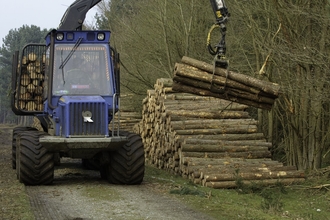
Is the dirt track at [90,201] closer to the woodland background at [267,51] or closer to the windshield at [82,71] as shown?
the windshield at [82,71]

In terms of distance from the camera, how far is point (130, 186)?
1260 cm

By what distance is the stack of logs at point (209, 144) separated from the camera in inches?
528

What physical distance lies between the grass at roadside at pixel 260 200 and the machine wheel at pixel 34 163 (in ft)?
8.11

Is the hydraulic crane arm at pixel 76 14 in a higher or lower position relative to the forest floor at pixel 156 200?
Answer: higher

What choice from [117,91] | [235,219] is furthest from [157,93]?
[235,219]

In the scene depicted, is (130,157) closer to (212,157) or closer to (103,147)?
(103,147)

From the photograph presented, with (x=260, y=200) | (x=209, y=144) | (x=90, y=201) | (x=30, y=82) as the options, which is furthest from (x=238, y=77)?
(x=30, y=82)

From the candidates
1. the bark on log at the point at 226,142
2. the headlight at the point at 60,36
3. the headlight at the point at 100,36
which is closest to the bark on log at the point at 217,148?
the bark on log at the point at 226,142

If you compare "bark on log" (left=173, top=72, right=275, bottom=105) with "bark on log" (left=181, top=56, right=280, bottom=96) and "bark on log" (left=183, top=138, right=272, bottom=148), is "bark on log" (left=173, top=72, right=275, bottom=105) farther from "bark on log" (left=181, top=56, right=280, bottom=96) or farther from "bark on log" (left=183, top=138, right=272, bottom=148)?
"bark on log" (left=183, top=138, right=272, bottom=148)

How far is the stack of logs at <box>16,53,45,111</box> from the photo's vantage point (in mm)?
14427

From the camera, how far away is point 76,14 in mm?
15117

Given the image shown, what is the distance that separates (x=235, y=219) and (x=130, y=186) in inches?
168

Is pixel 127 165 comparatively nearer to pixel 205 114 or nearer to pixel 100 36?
pixel 100 36

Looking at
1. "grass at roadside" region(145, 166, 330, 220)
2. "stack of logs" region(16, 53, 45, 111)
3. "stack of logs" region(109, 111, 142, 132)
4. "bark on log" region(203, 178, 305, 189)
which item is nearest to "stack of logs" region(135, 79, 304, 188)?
"bark on log" region(203, 178, 305, 189)
